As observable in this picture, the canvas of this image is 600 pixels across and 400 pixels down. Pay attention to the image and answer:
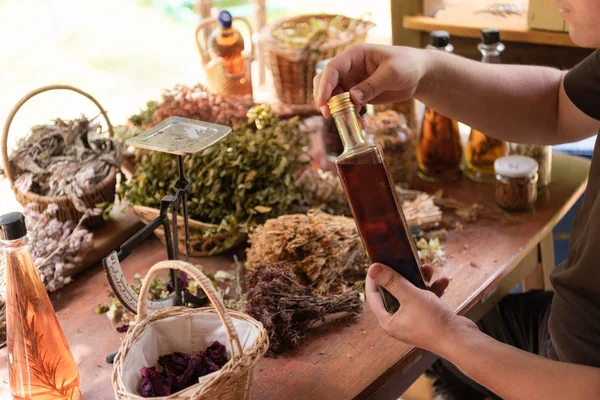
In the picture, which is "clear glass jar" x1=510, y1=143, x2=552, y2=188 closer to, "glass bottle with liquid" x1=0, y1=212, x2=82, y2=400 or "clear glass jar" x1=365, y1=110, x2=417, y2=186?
"clear glass jar" x1=365, y1=110, x2=417, y2=186

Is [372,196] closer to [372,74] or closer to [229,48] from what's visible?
[372,74]

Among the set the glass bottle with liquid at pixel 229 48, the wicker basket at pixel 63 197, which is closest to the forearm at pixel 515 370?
the wicker basket at pixel 63 197

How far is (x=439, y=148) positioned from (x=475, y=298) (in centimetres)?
51

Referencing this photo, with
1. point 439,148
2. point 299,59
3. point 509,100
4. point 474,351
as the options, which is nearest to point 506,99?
point 509,100

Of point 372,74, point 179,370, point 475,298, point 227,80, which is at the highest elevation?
point 372,74

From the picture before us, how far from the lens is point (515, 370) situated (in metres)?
0.90

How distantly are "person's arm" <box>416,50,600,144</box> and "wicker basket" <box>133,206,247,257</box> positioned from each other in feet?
1.54

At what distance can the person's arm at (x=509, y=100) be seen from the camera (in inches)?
53.6

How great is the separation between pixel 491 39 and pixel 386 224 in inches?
30.7

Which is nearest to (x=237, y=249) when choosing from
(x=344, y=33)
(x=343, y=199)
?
(x=343, y=199)

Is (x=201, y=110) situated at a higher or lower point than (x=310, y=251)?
higher

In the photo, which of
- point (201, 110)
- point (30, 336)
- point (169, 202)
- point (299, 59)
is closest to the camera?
point (30, 336)

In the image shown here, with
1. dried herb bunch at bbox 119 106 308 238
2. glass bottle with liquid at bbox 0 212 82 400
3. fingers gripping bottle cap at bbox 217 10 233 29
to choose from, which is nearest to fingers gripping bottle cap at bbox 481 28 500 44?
dried herb bunch at bbox 119 106 308 238

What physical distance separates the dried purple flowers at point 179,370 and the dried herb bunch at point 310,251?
27cm
